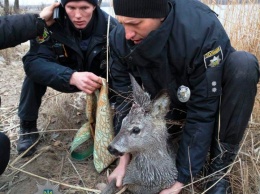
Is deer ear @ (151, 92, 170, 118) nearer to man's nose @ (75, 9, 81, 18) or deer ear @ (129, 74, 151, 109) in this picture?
deer ear @ (129, 74, 151, 109)

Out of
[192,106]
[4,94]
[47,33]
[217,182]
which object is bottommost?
[4,94]

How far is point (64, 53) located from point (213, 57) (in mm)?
1327

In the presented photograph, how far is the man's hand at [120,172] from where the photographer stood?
2.63 m

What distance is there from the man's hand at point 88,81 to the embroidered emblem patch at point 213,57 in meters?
0.82

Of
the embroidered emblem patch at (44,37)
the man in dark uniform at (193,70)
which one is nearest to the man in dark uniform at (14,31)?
the embroidered emblem patch at (44,37)

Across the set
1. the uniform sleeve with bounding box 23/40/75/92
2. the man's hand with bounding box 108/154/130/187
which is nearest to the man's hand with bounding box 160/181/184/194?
the man's hand with bounding box 108/154/130/187

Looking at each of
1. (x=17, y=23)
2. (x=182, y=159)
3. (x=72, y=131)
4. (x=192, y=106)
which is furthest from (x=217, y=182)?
(x=17, y=23)

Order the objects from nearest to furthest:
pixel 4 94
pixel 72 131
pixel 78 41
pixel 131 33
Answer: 1. pixel 131 33
2. pixel 78 41
3. pixel 72 131
4. pixel 4 94

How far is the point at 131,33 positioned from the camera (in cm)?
225

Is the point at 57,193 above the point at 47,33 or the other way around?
the other way around

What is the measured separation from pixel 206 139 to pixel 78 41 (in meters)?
1.33

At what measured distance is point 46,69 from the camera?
9.55ft

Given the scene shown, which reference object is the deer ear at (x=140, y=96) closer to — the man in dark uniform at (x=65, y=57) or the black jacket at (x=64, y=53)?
the man in dark uniform at (x=65, y=57)

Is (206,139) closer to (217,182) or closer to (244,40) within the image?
(217,182)
